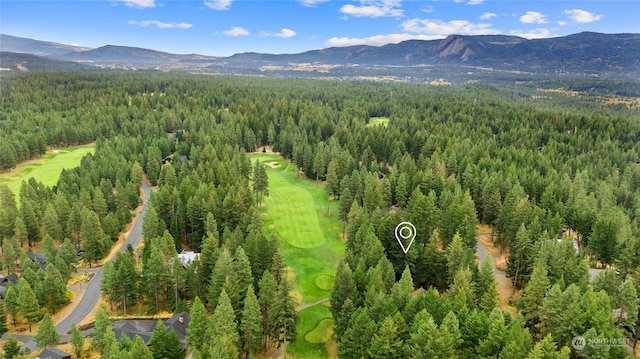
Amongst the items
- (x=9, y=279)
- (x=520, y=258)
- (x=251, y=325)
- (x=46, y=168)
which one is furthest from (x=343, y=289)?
(x=46, y=168)

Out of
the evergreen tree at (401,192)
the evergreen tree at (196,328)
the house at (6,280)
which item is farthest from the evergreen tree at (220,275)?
the evergreen tree at (401,192)

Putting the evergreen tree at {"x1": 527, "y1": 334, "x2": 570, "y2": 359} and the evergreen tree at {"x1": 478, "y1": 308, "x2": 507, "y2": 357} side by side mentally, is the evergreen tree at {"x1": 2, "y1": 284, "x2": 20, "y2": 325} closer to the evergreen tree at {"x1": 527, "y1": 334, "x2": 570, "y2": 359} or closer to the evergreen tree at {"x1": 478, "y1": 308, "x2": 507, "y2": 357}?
the evergreen tree at {"x1": 478, "y1": 308, "x2": 507, "y2": 357}

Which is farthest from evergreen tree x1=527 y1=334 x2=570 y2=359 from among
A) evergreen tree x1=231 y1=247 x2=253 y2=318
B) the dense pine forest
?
evergreen tree x1=231 y1=247 x2=253 y2=318

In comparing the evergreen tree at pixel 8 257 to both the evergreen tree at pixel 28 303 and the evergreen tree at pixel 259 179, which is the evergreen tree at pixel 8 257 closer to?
the evergreen tree at pixel 28 303

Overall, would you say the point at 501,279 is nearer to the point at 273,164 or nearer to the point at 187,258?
the point at 187,258

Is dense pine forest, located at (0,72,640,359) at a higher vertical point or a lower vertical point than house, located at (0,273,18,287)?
higher
